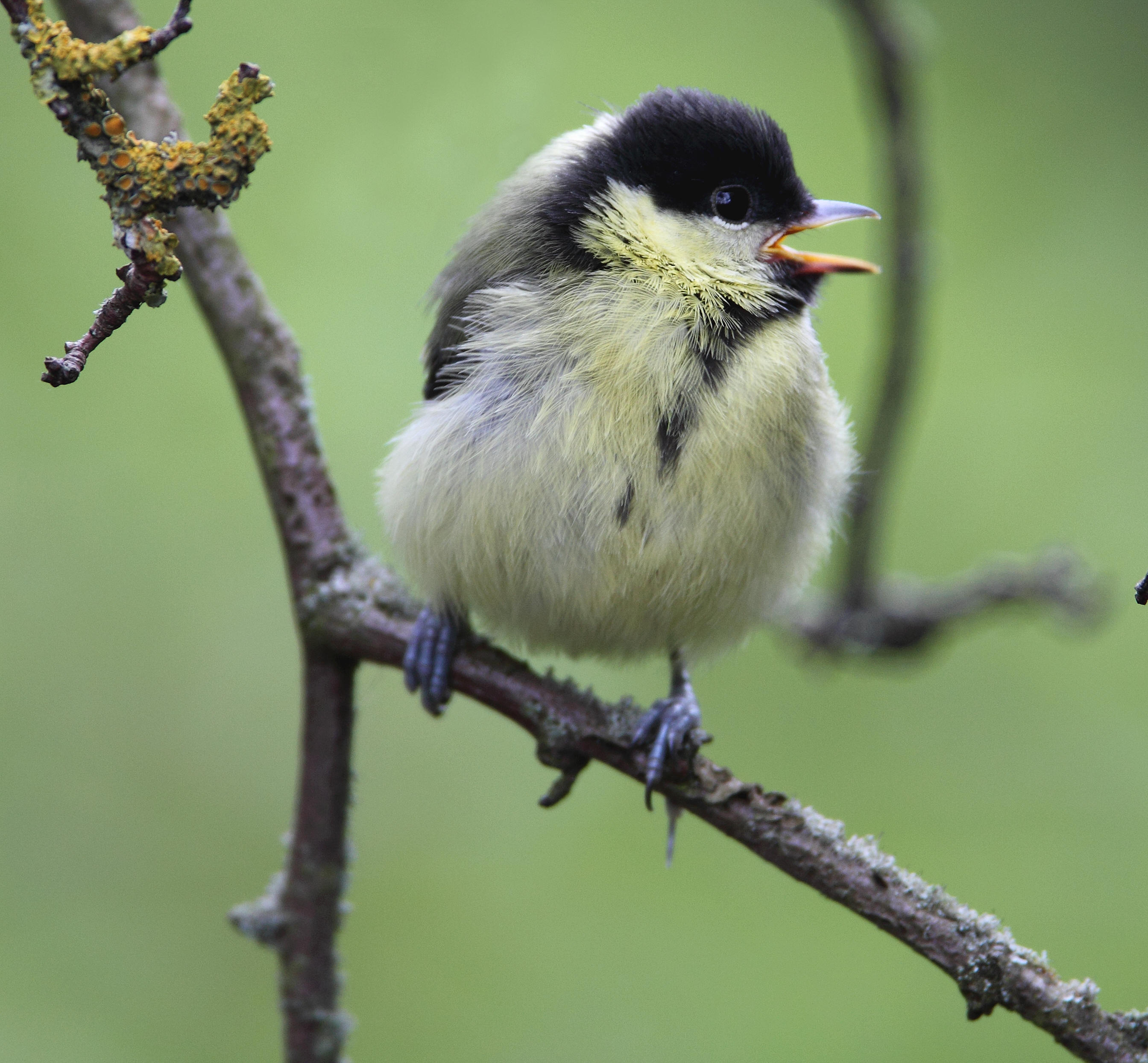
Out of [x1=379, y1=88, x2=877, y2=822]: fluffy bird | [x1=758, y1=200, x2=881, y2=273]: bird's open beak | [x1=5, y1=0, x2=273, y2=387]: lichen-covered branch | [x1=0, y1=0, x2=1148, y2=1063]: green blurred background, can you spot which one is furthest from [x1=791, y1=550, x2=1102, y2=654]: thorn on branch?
[x1=5, y1=0, x2=273, y2=387]: lichen-covered branch

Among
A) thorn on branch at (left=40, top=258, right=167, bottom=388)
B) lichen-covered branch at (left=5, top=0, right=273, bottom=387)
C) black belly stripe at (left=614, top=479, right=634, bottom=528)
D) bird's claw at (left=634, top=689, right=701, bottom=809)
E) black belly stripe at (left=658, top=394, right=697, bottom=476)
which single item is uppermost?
black belly stripe at (left=658, top=394, right=697, bottom=476)

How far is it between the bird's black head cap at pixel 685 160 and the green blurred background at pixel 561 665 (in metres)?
1.08

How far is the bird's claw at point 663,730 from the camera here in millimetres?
1777

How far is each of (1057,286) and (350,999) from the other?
3.48 m

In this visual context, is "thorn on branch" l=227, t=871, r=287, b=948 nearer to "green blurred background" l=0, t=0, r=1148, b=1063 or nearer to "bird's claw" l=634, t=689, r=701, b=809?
"bird's claw" l=634, t=689, r=701, b=809

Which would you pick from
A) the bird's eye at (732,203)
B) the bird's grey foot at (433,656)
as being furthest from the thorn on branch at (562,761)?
the bird's eye at (732,203)

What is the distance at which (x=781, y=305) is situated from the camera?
2.21m

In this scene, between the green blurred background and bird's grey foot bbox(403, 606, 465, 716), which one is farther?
the green blurred background

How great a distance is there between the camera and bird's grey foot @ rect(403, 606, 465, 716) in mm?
2076

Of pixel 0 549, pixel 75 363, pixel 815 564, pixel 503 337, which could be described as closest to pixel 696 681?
pixel 815 564

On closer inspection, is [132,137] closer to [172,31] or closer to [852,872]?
[172,31]

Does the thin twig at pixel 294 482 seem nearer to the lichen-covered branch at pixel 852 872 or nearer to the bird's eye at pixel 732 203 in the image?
the lichen-covered branch at pixel 852 872

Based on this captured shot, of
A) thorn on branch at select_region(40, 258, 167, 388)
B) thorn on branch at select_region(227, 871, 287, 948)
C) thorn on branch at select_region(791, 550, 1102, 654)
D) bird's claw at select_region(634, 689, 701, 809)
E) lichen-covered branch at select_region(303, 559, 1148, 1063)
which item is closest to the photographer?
thorn on branch at select_region(40, 258, 167, 388)

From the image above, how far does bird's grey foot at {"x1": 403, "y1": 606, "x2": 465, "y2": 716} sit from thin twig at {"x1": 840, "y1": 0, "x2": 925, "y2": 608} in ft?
3.37
